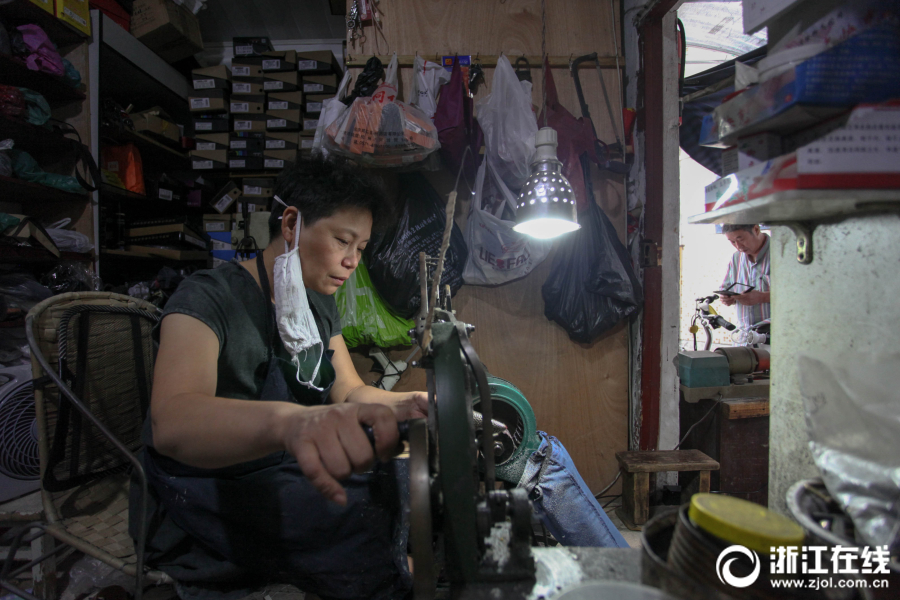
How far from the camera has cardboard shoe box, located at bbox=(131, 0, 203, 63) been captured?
3.21 metres

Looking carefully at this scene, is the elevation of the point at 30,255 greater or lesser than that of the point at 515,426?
greater

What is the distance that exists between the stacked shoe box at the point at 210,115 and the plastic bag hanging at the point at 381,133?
2403 mm

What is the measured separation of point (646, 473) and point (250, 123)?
4376 millimetres

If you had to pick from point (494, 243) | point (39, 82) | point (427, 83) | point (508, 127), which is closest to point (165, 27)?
point (39, 82)

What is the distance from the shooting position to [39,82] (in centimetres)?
259

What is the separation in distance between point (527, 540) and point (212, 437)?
2.35ft

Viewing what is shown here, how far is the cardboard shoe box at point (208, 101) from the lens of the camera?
3682 millimetres

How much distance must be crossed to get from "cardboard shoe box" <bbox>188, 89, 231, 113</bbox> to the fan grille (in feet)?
9.48

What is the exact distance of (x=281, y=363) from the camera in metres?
1.39

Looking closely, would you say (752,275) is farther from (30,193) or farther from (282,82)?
(30,193)

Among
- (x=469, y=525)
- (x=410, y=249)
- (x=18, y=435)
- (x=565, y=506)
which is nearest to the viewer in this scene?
(x=469, y=525)

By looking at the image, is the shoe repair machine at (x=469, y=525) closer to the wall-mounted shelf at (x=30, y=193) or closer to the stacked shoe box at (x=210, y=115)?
the wall-mounted shelf at (x=30, y=193)

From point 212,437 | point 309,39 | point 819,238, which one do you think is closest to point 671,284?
point 819,238

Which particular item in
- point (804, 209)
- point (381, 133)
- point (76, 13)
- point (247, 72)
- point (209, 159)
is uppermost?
point (247, 72)
